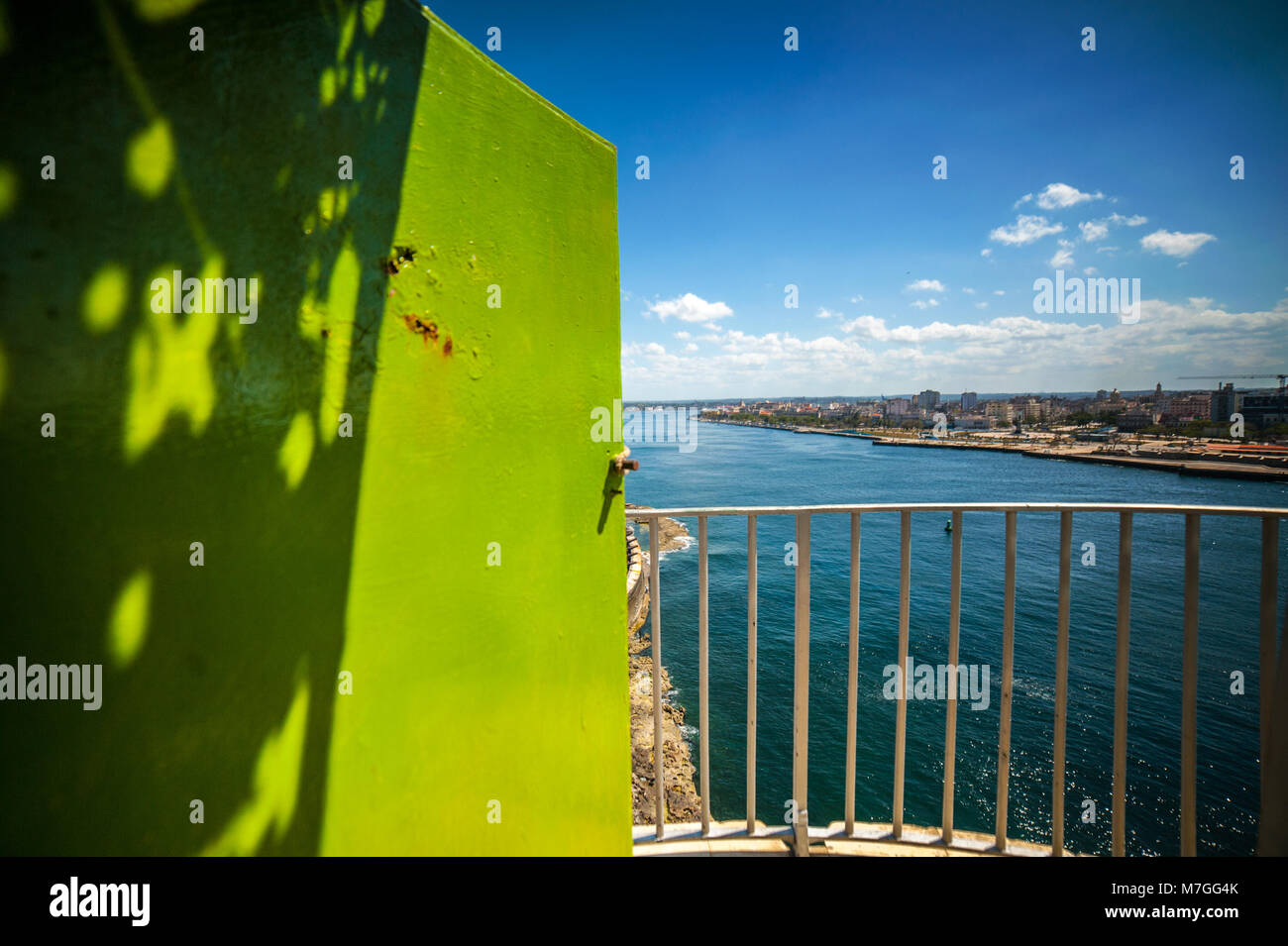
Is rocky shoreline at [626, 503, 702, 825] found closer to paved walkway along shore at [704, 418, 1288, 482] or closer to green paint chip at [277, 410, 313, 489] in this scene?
green paint chip at [277, 410, 313, 489]

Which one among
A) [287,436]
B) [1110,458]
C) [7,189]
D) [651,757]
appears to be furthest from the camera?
[1110,458]

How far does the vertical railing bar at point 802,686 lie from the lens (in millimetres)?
2082

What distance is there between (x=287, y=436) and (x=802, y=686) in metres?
2.06

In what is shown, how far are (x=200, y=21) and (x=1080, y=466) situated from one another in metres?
75.0

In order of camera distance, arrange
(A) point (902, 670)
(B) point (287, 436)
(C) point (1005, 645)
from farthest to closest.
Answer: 1. (C) point (1005, 645)
2. (A) point (902, 670)
3. (B) point (287, 436)

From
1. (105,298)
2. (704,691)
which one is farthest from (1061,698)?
(105,298)

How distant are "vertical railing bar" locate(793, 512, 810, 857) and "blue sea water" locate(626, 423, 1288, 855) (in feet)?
11.7

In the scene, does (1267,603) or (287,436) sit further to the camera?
(1267,603)

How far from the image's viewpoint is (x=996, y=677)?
22.5 meters

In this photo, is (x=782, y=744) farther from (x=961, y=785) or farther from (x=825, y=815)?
(x=961, y=785)

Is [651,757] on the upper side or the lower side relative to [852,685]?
lower

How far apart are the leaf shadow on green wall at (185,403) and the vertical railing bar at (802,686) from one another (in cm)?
165

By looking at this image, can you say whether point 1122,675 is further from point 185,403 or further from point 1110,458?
point 1110,458
